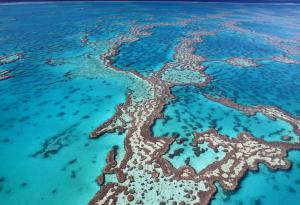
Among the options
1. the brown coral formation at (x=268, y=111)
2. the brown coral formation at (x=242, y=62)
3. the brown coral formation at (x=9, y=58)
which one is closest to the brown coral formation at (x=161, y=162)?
the brown coral formation at (x=268, y=111)

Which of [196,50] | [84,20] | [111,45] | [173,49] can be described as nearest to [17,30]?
[84,20]

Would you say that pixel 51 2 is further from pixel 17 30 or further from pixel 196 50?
pixel 196 50

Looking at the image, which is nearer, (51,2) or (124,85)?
(124,85)

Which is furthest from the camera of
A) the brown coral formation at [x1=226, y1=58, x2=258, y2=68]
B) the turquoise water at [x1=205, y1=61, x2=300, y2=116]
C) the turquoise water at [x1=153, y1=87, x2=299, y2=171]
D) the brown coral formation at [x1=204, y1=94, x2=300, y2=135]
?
the brown coral formation at [x1=226, y1=58, x2=258, y2=68]

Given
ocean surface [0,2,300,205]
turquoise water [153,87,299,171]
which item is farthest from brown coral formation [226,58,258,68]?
turquoise water [153,87,299,171]

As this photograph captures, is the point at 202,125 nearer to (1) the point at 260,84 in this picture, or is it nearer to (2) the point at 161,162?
(2) the point at 161,162

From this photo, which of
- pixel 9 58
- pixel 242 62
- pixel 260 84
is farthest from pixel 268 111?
pixel 9 58

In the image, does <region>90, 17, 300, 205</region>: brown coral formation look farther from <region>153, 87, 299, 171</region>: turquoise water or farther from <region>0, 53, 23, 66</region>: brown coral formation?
<region>0, 53, 23, 66</region>: brown coral formation

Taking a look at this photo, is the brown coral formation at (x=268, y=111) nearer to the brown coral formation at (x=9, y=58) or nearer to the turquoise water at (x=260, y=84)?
the turquoise water at (x=260, y=84)
